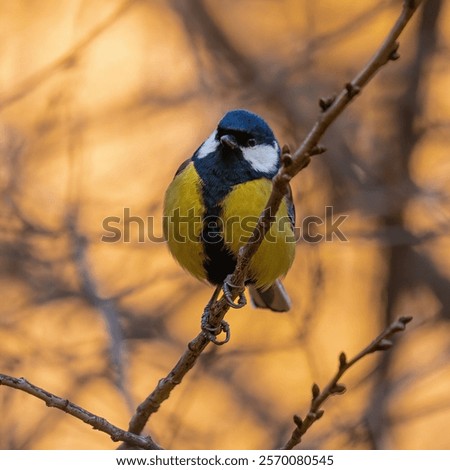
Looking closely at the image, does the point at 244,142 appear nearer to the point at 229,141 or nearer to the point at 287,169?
the point at 229,141

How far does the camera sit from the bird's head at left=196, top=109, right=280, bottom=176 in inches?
108

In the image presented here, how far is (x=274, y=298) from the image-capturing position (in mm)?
3406

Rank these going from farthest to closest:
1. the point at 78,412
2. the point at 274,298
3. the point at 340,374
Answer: the point at 274,298, the point at 78,412, the point at 340,374

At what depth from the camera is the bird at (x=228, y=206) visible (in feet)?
8.62

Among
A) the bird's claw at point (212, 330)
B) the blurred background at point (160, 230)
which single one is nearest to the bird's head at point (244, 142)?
the bird's claw at point (212, 330)

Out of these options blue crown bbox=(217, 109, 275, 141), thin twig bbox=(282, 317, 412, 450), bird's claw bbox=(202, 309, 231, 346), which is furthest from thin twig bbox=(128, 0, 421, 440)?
blue crown bbox=(217, 109, 275, 141)

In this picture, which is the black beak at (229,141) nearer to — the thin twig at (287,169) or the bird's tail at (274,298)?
the thin twig at (287,169)

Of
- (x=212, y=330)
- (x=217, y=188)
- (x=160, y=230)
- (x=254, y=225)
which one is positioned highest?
(x=160, y=230)

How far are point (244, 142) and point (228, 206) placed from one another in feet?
0.97

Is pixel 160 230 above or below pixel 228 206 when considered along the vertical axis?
above

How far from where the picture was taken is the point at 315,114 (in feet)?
13.4

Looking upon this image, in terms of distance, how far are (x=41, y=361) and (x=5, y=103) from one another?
1.44m

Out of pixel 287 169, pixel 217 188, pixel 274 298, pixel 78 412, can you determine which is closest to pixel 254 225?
pixel 217 188
